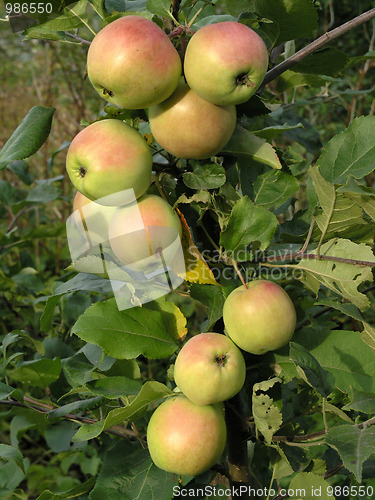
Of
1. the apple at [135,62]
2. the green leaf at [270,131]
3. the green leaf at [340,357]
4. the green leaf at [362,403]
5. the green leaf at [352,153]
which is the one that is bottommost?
the green leaf at [340,357]

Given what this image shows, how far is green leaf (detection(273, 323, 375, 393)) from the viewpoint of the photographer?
2.33 feet

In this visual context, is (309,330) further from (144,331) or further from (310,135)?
(310,135)

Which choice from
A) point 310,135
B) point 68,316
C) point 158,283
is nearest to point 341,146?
point 158,283

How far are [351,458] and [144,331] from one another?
33 centimetres

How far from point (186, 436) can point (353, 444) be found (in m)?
0.22

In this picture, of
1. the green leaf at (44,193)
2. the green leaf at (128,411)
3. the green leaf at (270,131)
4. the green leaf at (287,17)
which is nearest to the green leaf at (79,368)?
the green leaf at (128,411)

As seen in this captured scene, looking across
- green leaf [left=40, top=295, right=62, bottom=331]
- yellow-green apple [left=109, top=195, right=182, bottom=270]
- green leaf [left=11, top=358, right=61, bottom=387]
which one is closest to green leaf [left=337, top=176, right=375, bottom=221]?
yellow-green apple [left=109, top=195, right=182, bottom=270]

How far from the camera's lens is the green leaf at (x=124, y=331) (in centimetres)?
69

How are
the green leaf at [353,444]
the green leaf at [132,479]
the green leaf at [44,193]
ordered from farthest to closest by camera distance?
1. the green leaf at [44,193]
2. the green leaf at [132,479]
3. the green leaf at [353,444]

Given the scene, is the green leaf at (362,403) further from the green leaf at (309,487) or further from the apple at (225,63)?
the apple at (225,63)

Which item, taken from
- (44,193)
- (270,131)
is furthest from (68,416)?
(44,193)

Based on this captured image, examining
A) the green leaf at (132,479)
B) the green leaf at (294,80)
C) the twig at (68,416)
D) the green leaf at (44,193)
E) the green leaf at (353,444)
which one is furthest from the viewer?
the green leaf at (44,193)

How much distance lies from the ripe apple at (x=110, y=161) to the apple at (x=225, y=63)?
107 millimetres

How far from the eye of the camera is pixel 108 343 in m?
0.70
